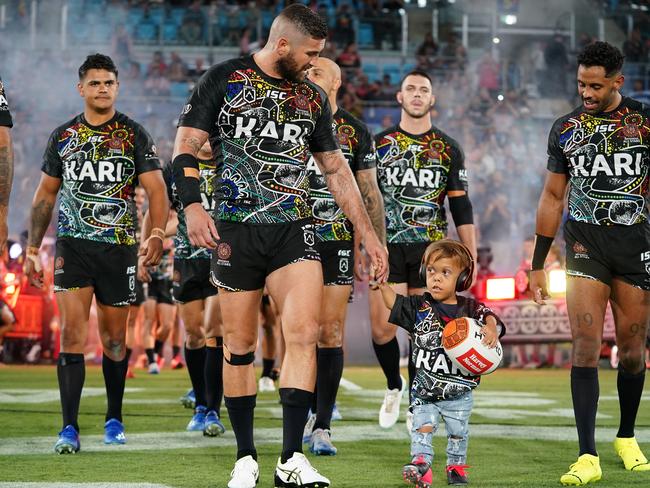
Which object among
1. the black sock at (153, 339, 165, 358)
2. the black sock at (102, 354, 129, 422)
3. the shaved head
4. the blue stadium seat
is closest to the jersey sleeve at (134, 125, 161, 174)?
the shaved head

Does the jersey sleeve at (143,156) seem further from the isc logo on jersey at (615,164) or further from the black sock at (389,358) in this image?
the isc logo on jersey at (615,164)

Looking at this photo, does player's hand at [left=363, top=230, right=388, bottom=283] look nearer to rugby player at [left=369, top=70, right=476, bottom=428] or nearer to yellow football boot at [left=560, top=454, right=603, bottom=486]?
yellow football boot at [left=560, top=454, right=603, bottom=486]

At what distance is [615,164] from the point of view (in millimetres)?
5586

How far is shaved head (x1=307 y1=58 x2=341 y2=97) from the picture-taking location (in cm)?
689

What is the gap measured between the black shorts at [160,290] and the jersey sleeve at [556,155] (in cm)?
985

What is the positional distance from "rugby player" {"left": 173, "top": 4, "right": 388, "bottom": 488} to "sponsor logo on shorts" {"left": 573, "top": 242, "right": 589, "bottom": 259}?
124cm

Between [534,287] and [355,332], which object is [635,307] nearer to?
[534,287]

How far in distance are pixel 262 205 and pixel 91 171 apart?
2.06 meters

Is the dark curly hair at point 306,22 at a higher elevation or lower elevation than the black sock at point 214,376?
higher

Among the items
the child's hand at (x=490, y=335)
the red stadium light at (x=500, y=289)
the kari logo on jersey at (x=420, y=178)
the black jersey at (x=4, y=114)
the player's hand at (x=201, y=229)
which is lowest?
the red stadium light at (x=500, y=289)

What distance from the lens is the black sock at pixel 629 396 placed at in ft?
19.1

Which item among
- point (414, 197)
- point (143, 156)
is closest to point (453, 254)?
point (143, 156)

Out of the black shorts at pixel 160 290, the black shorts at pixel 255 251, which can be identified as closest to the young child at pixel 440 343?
the black shorts at pixel 255 251

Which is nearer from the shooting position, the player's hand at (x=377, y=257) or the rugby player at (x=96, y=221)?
the player's hand at (x=377, y=257)
